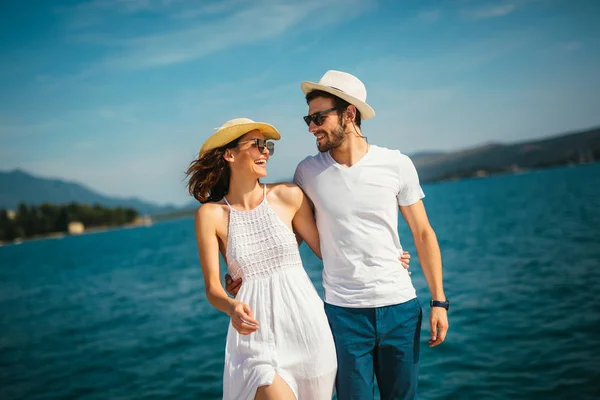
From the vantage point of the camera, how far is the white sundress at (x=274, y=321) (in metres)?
3.17

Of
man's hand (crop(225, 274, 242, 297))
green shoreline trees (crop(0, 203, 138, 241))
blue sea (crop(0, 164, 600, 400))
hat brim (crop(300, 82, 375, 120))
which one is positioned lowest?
blue sea (crop(0, 164, 600, 400))

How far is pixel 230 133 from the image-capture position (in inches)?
137

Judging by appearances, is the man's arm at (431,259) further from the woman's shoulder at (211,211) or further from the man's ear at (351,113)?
the woman's shoulder at (211,211)

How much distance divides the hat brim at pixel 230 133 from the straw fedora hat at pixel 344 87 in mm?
429

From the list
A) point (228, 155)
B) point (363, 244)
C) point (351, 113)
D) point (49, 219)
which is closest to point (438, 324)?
point (363, 244)

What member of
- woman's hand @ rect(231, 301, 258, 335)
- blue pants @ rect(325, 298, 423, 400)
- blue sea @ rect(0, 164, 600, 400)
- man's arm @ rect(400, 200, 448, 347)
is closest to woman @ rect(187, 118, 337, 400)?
woman's hand @ rect(231, 301, 258, 335)

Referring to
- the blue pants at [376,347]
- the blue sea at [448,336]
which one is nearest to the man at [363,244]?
the blue pants at [376,347]

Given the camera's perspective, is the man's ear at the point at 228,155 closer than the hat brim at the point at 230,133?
No

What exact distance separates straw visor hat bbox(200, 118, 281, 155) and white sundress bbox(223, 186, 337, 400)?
491 millimetres

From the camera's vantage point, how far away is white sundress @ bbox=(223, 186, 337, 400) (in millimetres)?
3174

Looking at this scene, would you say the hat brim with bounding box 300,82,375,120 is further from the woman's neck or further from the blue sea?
the blue sea

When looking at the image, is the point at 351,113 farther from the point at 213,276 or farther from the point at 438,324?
the point at 438,324

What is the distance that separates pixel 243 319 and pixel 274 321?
1.06ft

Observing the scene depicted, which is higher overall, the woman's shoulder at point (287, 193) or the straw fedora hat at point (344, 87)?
the straw fedora hat at point (344, 87)
